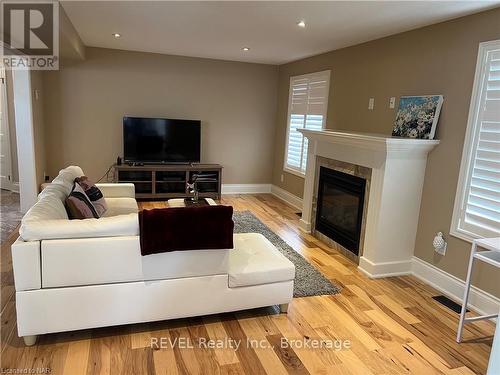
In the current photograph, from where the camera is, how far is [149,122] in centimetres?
595

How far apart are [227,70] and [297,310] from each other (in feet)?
15.8

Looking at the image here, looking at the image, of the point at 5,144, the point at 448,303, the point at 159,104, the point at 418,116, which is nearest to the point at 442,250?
the point at 448,303

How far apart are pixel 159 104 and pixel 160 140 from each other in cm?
68

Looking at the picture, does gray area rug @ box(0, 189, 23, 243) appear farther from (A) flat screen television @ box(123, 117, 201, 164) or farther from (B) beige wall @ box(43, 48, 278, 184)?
(A) flat screen television @ box(123, 117, 201, 164)

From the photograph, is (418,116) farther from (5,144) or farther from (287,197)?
(5,144)

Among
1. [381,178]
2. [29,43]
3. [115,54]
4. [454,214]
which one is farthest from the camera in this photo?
[115,54]

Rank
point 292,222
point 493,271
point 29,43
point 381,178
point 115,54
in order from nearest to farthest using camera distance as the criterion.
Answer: point 493,271
point 381,178
point 29,43
point 292,222
point 115,54

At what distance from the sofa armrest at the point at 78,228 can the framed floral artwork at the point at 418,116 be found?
270cm

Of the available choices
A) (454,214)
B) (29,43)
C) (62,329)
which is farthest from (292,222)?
(29,43)

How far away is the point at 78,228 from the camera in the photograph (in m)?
2.20

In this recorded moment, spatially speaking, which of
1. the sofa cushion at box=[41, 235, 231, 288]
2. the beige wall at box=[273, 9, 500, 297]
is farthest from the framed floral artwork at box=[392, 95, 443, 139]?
the sofa cushion at box=[41, 235, 231, 288]

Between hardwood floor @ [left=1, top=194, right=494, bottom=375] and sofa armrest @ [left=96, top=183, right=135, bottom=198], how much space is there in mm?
1214

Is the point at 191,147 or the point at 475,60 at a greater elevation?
the point at 475,60

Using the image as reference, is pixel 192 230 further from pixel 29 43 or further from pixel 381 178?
pixel 29 43
